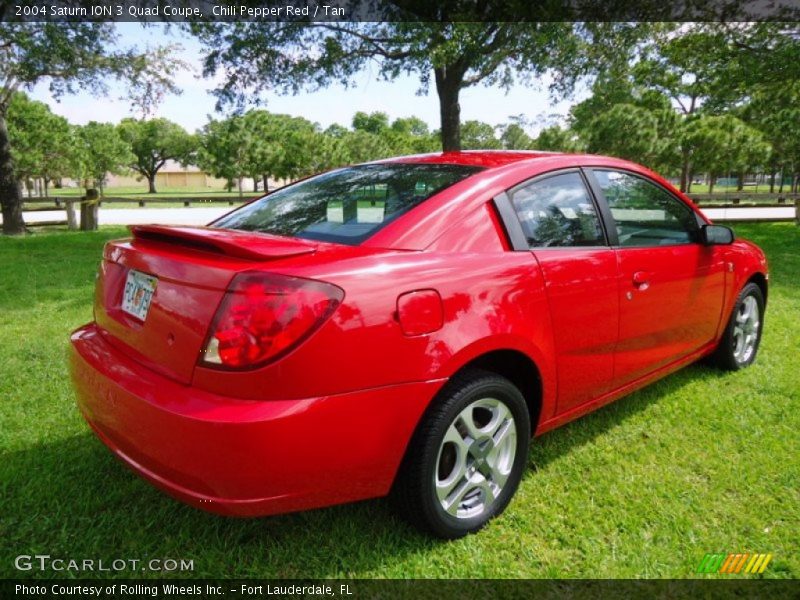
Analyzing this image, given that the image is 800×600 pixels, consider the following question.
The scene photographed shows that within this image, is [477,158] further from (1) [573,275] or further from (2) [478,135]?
(2) [478,135]

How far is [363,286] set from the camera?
6.29ft

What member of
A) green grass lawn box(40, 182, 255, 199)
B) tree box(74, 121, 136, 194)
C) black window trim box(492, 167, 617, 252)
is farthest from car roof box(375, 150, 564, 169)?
tree box(74, 121, 136, 194)

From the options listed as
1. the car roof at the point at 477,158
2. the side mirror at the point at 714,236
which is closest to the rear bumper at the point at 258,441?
the car roof at the point at 477,158

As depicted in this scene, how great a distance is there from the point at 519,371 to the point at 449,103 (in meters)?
12.3

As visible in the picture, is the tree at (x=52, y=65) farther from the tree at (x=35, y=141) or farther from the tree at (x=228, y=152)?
the tree at (x=228, y=152)

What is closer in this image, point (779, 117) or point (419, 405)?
point (419, 405)

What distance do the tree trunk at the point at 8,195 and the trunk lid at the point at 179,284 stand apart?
1408cm

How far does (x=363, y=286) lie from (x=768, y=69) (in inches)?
592

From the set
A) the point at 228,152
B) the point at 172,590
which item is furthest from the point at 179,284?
the point at 228,152

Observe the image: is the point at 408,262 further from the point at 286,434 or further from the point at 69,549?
the point at 69,549

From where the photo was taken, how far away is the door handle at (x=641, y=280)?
291cm

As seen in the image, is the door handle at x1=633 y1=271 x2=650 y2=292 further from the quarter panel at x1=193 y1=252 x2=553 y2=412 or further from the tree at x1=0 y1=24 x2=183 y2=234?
the tree at x1=0 y1=24 x2=183 y2=234

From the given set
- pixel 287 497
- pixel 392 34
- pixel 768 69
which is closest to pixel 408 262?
pixel 287 497

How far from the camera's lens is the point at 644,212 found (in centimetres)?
336
